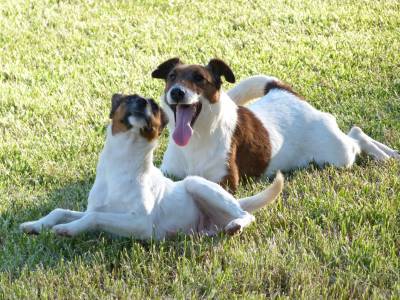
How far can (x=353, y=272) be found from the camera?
5.20 metres

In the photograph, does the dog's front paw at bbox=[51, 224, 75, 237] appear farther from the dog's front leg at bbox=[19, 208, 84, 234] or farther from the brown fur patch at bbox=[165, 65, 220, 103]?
the brown fur patch at bbox=[165, 65, 220, 103]

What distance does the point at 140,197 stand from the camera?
566 cm

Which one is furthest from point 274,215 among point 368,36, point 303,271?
point 368,36

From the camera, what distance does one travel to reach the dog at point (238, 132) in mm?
6949

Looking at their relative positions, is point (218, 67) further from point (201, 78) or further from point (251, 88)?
point (251, 88)

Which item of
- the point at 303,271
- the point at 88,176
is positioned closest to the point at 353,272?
the point at 303,271

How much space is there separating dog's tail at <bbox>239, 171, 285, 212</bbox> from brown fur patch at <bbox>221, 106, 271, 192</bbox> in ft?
3.33

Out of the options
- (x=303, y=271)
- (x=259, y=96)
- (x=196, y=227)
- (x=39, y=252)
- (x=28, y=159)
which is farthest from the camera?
(x=259, y=96)

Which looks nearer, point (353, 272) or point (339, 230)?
point (353, 272)

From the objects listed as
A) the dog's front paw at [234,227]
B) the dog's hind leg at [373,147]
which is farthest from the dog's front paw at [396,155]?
the dog's front paw at [234,227]

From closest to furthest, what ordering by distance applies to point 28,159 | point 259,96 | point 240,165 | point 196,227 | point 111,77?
point 196,227 → point 240,165 → point 28,159 → point 259,96 → point 111,77

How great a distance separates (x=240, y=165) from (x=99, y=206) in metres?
1.88

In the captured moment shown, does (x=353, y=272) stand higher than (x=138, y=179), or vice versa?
(x=138, y=179)

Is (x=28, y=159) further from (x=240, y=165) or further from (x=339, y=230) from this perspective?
(x=339, y=230)
